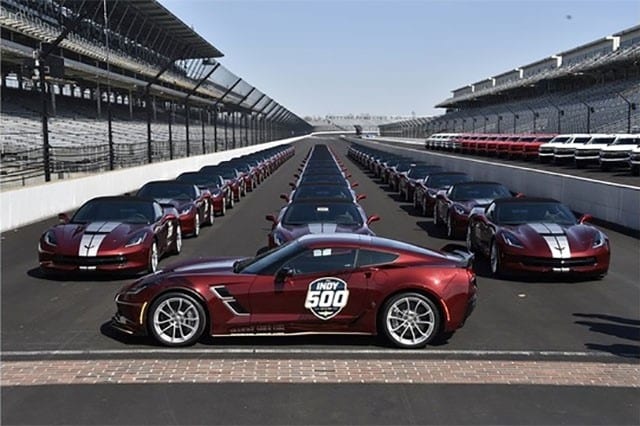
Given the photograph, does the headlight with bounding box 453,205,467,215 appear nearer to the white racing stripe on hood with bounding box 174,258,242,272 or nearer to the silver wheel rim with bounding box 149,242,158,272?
the silver wheel rim with bounding box 149,242,158,272

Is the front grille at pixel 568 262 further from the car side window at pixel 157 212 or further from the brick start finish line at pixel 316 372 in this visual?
the car side window at pixel 157 212

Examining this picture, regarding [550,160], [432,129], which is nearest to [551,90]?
[432,129]

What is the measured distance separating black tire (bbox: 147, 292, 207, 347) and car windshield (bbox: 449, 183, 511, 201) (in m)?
10.1

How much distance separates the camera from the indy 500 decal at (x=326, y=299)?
24.0 ft

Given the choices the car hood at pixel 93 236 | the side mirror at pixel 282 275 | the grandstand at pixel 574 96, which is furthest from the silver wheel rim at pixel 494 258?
the grandstand at pixel 574 96

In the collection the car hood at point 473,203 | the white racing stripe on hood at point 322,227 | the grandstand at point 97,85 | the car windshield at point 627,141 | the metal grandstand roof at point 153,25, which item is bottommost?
the car hood at point 473,203

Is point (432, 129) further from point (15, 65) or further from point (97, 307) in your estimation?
point (97, 307)

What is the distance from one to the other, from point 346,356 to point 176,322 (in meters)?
Answer: 1.73

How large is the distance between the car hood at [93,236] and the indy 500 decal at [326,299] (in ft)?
14.9

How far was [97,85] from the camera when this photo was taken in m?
48.4

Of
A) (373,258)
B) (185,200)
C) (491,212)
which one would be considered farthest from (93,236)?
(491,212)

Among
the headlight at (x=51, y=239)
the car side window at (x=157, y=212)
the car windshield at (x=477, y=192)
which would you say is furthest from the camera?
the car windshield at (x=477, y=192)

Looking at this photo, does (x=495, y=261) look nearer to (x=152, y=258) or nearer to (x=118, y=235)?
(x=152, y=258)

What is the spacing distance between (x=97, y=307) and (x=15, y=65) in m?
36.7
